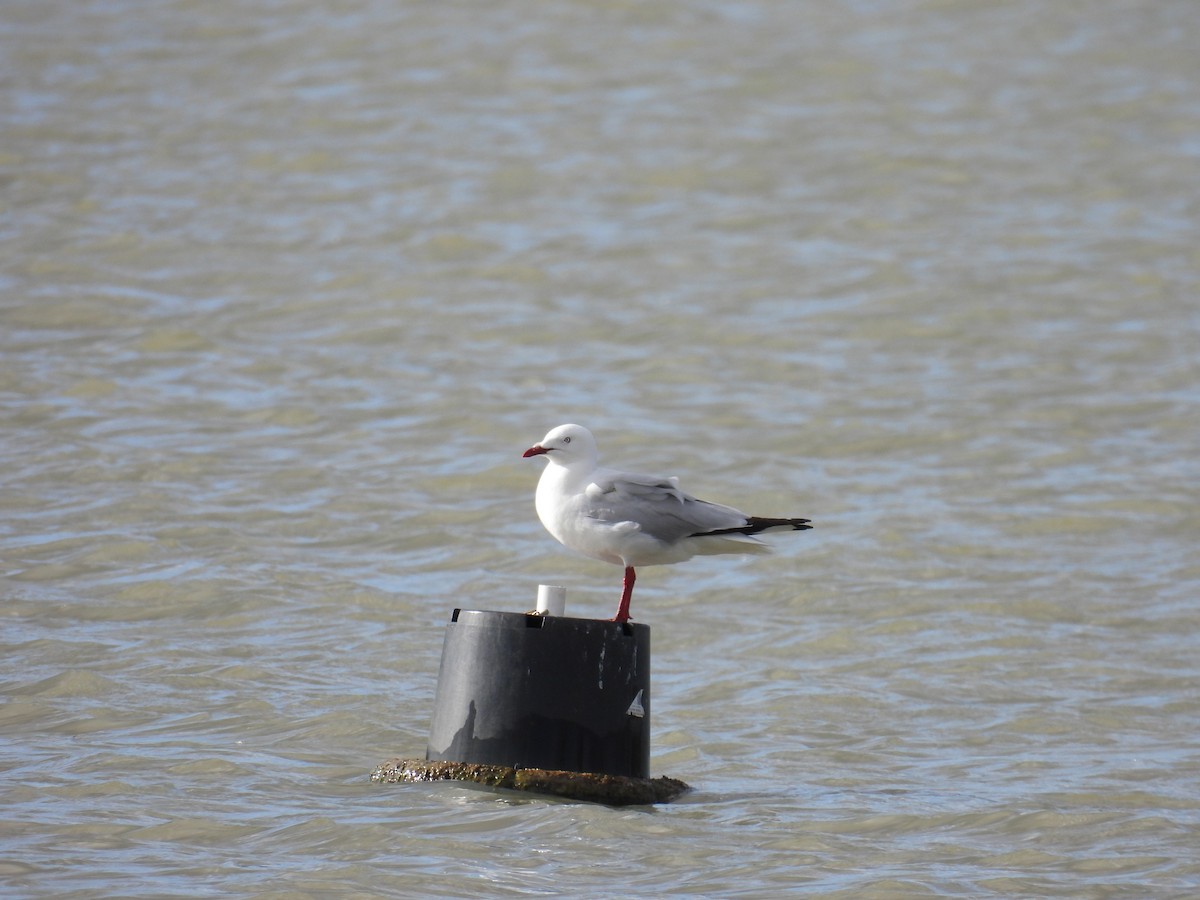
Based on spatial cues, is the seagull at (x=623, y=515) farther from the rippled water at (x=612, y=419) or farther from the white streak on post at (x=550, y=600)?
the rippled water at (x=612, y=419)

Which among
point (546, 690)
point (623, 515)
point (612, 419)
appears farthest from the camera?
point (612, 419)

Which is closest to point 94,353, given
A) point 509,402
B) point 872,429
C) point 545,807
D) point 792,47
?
point 509,402

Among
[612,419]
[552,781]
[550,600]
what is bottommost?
[552,781]

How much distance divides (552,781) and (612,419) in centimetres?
672

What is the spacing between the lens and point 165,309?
13414 millimetres

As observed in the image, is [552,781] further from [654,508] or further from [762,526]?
[762,526]

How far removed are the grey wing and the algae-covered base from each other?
79 cm

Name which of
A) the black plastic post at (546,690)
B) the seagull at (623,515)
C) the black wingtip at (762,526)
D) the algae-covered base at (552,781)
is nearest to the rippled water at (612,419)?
the algae-covered base at (552,781)

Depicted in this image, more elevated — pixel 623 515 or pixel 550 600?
pixel 623 515

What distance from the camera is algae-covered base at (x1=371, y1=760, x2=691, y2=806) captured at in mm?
5160

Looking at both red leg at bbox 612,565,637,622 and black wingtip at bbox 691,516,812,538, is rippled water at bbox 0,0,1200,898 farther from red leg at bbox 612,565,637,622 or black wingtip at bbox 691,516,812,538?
black wingtip at bbox 691,516,812,538

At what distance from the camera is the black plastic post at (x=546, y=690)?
509 centimetres

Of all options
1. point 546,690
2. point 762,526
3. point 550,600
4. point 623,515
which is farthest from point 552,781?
point 762,526

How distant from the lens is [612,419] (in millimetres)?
11758
